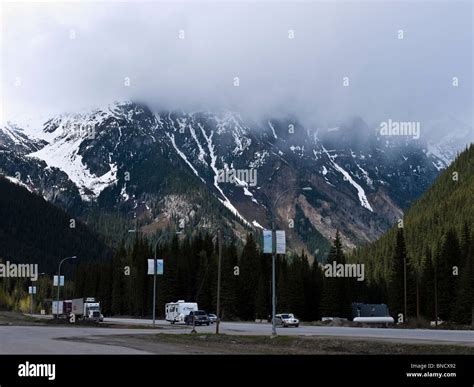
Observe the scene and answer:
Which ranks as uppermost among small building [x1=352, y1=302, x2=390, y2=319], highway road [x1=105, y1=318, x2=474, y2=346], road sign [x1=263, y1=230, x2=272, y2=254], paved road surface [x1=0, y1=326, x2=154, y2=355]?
road sign [x1=263, y1=230, x2=272, y2=254]

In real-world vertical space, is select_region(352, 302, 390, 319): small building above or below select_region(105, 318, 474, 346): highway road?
below

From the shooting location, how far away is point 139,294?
14562cm

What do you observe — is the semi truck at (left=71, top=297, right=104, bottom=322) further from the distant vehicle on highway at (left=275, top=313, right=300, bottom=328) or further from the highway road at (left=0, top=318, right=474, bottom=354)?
the highway road at (left=0, top=318, right=474, bottom=354)

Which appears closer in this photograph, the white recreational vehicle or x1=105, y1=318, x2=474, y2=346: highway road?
x1=105, y1=318, x2=474, y2=346: highway road

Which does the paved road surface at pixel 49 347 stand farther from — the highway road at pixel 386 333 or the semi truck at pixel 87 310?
the semi truck at pixel 87 310

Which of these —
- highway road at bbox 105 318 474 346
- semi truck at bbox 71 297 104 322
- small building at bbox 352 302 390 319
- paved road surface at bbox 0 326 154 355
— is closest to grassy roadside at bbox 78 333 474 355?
paved road surface at bbox 0 326 154 355

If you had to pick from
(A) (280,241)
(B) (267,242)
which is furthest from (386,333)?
(B) (267,242)

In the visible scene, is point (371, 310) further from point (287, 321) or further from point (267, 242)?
point (267, 242)

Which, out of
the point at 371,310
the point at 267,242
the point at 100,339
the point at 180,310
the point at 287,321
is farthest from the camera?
the point at 371,310
